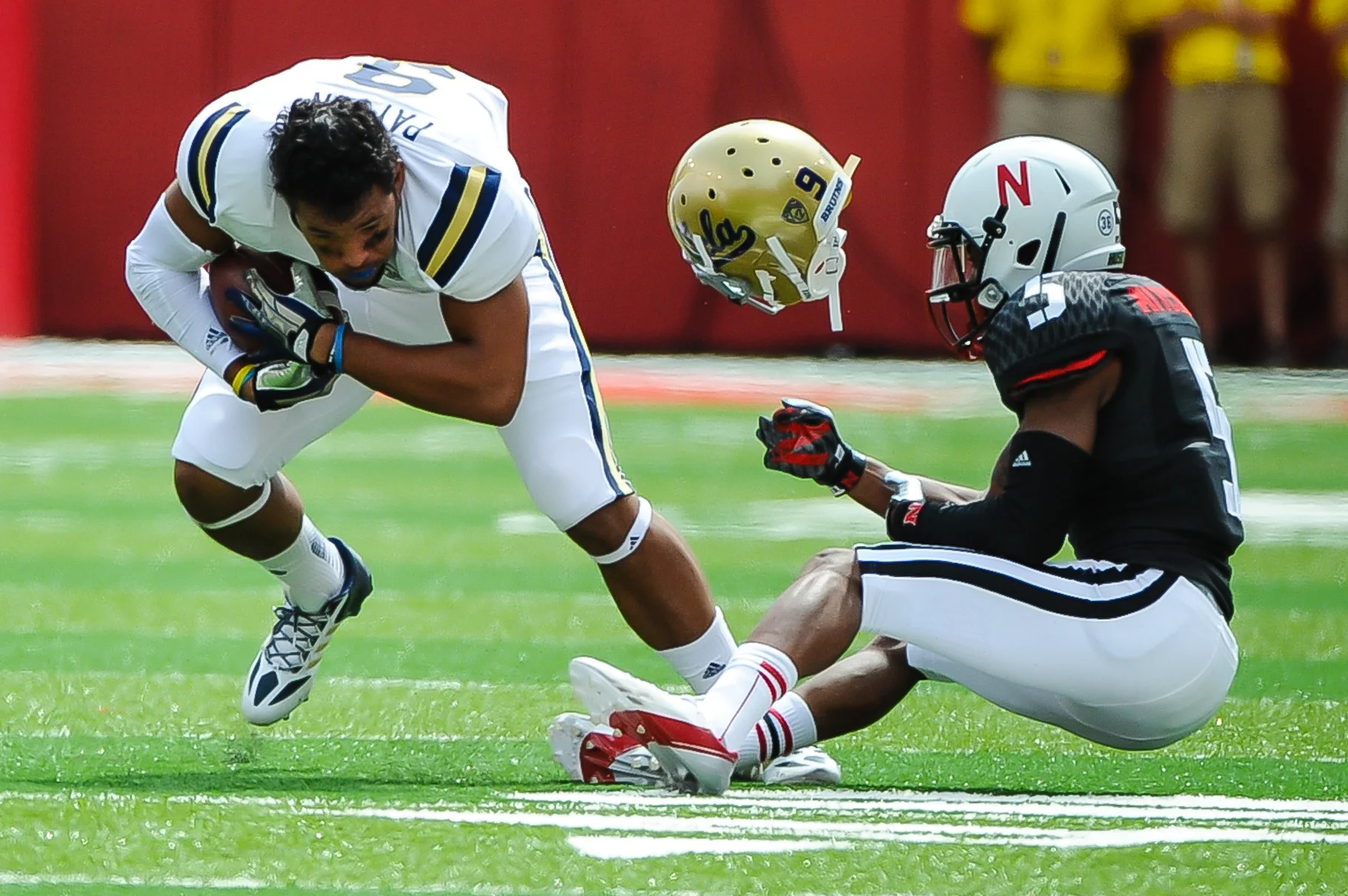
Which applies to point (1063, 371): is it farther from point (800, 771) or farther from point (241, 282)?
point (241, 282)

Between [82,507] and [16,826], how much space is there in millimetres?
4592

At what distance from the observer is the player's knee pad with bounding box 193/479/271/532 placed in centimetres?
455

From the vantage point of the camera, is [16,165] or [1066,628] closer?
[1066,628]

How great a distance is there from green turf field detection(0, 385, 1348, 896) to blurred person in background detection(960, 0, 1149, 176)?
13.2ft

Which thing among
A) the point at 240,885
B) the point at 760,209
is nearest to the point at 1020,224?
the point at 760,209

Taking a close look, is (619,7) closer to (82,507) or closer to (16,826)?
(82,507)

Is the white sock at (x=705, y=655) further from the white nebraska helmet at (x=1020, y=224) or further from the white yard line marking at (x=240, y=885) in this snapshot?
the white yard line marking at (x=240, y=885)

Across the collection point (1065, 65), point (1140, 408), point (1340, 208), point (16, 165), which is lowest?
point (1340, 208)

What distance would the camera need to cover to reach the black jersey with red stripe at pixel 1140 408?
12.1 ft

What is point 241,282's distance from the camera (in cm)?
425

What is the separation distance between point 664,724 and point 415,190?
110 cm

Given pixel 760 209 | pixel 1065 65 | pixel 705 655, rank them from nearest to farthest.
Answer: pixel 705 655 < pixel 760 209 < pixel 1065 65

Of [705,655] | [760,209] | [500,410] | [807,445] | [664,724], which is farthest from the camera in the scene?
[760,209]

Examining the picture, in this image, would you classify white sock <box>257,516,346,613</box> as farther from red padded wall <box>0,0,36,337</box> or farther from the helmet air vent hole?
red padded wall <box>0,0,36,337</box>
